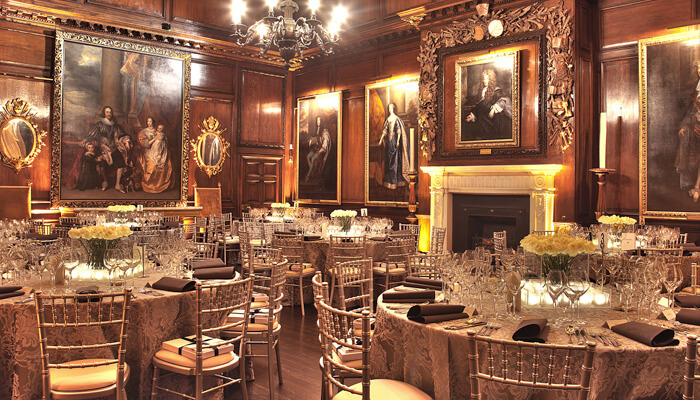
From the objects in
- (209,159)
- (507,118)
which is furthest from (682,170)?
(209,159)

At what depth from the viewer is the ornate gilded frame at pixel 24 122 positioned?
1048cm

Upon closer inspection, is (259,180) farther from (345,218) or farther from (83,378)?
(83,378)

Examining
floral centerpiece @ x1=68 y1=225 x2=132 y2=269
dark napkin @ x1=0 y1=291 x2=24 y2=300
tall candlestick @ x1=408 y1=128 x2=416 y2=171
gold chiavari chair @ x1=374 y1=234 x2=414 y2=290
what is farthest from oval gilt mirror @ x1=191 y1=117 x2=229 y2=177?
dark napkin @ x1=0 y1=291 x2=24 y2=300

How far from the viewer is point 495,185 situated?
930cm

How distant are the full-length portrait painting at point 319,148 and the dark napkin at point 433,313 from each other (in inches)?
391

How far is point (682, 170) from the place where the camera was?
25.8 feet

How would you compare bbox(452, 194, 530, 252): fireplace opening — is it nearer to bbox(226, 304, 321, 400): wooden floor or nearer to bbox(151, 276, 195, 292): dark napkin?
bbox(226, 304, 321, 400): wooden floor

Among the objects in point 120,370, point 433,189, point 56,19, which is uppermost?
point 56,19

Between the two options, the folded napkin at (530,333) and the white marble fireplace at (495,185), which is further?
the white marble fireplace at (495,185)

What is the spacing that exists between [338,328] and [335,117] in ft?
34.4

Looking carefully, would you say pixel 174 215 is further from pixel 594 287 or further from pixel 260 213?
pixel 594 287

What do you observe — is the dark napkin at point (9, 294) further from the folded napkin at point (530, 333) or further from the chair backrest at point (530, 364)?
the folded napkin at point (530, 333)

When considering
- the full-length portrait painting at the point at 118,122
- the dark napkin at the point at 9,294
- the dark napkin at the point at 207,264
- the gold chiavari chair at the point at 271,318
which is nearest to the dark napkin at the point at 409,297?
the gold chiavari chair at the point at 271,318

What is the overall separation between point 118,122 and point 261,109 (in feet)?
12.0
